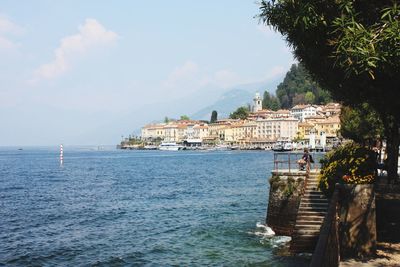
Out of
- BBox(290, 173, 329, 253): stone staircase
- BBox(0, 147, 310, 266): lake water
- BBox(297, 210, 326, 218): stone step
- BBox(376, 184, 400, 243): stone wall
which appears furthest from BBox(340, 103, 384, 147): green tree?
BBox(376, 184, 400, 243): stone wall

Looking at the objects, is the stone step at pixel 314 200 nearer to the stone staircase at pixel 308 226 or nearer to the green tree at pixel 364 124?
the stone staircase at pixel 308 226

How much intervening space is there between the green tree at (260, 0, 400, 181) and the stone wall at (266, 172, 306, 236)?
8839mm

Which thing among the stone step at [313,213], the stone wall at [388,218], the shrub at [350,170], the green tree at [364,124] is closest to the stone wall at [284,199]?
the stone step at [313,213]

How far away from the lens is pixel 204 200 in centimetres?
4256

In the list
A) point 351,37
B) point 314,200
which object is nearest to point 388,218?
point 314,200

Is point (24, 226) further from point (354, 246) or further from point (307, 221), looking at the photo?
point (354, 246)

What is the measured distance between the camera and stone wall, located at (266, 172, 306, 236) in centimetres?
2427

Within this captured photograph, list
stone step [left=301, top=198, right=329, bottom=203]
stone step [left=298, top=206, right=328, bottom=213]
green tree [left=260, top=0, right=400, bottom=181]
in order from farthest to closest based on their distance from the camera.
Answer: stone step [left=301, top=198, right=329, bottom=203], stone step [left=298, top=206, right=328, bottom=213], green tree [left=260, top=0, right=400, bottom=181]

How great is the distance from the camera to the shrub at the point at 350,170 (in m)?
14.7

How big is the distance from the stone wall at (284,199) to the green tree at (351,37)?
29.0 feet

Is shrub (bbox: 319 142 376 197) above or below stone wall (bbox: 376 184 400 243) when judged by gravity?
above

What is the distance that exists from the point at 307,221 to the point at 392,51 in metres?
11.5

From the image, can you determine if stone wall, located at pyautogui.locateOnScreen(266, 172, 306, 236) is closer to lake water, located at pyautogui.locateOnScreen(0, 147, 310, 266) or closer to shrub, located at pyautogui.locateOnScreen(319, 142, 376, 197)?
lake water, located at pyautogui.locateOnScreen(0, 147, 310, 266)

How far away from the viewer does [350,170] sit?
14.9m
